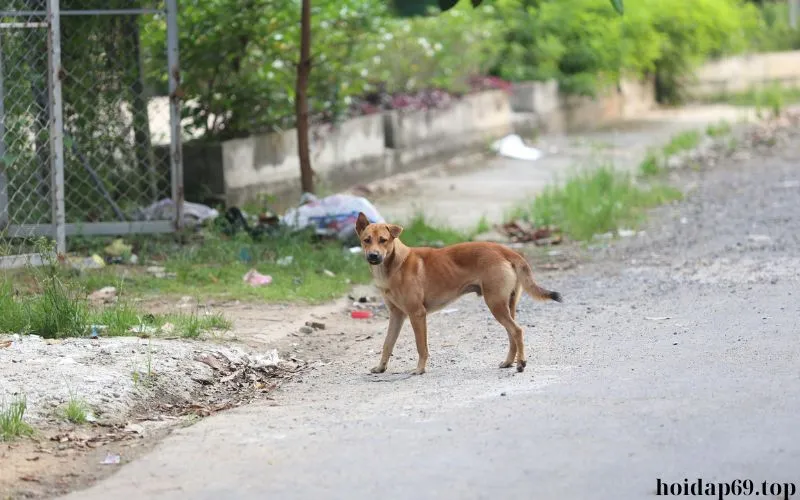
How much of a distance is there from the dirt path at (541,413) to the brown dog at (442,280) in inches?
7.9

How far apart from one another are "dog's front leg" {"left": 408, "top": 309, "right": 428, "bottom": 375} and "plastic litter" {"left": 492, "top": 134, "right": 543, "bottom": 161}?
9949 millimetres

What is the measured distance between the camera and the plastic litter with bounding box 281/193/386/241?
977cm

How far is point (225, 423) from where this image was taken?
17.3 ft

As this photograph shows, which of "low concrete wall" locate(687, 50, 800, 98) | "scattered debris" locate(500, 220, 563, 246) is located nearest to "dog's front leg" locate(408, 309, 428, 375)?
"scattered debris" locate(500, 220, 563, 246)

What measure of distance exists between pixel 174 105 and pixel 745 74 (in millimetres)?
21034

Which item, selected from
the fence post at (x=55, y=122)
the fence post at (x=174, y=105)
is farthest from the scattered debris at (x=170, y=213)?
the fence post at (x=55, y=122)

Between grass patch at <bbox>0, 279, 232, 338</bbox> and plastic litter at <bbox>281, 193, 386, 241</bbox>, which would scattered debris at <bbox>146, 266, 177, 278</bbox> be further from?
grass patch at <bbox>0, 279, 232, 338</bbox>

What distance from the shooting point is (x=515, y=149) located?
53.8 ft

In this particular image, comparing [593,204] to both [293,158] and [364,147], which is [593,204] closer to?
[293,158]

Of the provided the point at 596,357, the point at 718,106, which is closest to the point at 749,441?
the point at 596,357

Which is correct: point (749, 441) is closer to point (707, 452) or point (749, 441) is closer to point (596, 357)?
point (707, 452)

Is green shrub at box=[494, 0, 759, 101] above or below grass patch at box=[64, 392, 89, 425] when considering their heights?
above

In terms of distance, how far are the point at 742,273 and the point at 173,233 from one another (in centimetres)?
416

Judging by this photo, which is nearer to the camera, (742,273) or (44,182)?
(742,273)
